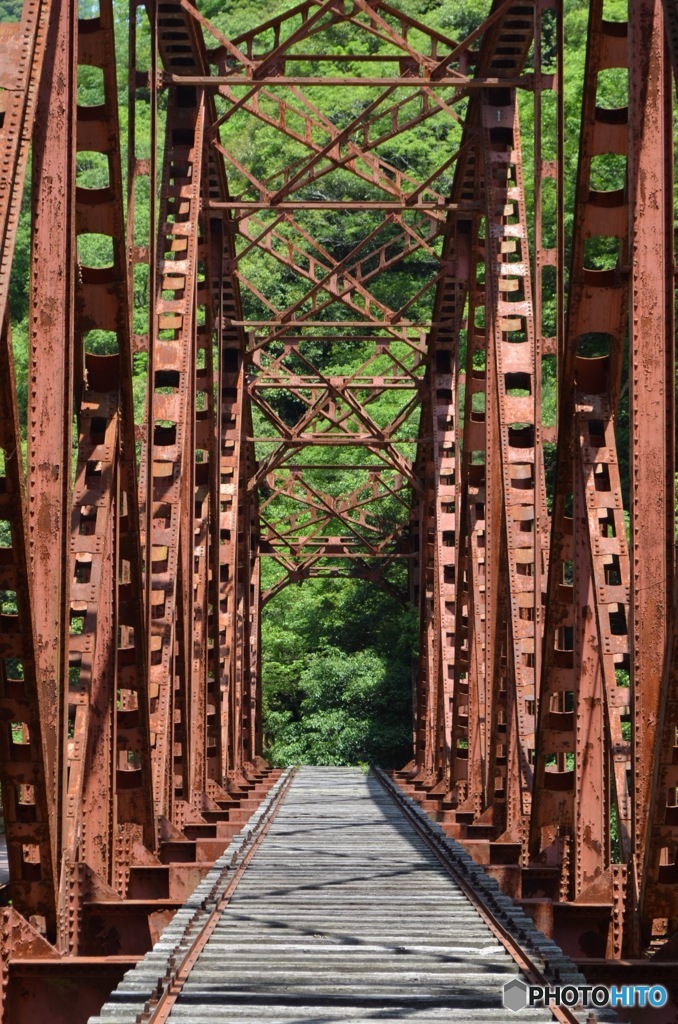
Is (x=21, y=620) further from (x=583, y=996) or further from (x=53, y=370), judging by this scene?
(x=583, y=996)

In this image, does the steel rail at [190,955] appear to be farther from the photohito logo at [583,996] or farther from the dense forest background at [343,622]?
the dense forest background at [343,622]

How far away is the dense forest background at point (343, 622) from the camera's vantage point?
137 feet

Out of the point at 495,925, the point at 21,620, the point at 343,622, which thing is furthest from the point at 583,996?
the point at 343,622

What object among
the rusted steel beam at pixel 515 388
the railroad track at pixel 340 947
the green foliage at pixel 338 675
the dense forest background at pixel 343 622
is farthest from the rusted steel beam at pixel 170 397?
the green foliage at pixel 338 675

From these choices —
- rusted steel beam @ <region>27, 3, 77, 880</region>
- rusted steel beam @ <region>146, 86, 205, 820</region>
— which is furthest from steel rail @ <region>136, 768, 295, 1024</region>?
rusted steel beam @ <region>146, 86, 205, 820</region>

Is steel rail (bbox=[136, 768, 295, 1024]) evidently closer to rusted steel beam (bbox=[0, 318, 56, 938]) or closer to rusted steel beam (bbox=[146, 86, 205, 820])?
rusted steel beam (bbox=[0, 318, 56, 938])

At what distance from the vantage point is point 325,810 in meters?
21.2

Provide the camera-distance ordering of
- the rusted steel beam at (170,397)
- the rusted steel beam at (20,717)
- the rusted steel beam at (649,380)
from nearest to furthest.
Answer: the rusted steel beam at (20,717)
the rusted steel beam at (649,380)
the rusted steel beam at (170,397)

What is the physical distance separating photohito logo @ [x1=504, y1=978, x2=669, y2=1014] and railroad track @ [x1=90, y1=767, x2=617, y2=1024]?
92 millimetres

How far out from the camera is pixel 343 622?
4506cm

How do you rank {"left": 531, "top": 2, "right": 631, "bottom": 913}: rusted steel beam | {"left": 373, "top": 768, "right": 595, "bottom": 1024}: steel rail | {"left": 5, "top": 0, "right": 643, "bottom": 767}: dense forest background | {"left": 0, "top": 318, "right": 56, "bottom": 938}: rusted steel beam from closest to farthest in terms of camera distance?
{"left": 373, "top": 768, "right": 595, "bottom": 1024}: steel rail
{"left": 0, "top": 318, "right": 56, "bottom": 938}: rusted steel beam
{"left": 531, "top": 2, "right": 631, "bottom": 913}: rusted steel beam
{"left": 5, "top": 0, "right": 643, "bottom": 767}: dense forest background

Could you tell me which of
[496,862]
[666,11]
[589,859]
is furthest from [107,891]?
[666,11]

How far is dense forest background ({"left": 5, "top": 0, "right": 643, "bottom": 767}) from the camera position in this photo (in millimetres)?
41781

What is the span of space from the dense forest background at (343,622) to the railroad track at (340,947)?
22270mm
